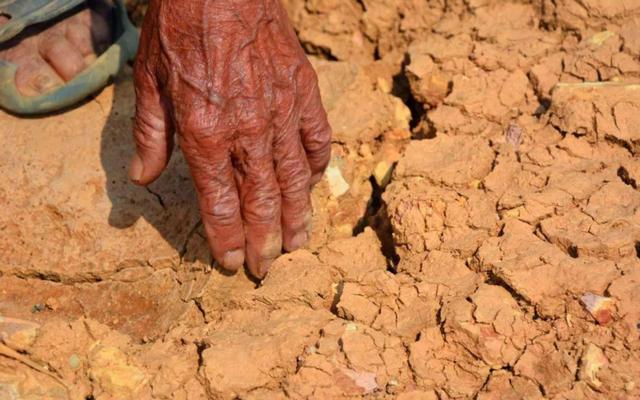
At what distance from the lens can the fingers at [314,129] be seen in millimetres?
2367

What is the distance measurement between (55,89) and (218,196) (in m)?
1.01

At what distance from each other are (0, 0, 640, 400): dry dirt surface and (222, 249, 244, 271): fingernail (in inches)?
3.5

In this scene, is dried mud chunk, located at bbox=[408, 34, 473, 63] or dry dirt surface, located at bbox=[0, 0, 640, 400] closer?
dry dirt surface, located at bbox=[0, 0, 640, 400]

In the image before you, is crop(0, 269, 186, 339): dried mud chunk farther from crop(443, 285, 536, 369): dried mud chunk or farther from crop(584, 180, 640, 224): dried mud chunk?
crop(584, 180, 640, 224): dried mud chunk

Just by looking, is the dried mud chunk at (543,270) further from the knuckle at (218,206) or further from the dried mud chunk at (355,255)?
the knuckle at (218,206)

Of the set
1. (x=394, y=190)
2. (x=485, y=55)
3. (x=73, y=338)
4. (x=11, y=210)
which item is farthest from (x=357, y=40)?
(x=73, y=338)

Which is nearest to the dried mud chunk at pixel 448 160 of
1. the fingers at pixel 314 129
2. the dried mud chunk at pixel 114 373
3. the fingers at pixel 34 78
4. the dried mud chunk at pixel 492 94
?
the dried mud chunk at pixel 492 94

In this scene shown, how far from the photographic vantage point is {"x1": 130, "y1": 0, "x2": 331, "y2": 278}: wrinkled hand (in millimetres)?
2188

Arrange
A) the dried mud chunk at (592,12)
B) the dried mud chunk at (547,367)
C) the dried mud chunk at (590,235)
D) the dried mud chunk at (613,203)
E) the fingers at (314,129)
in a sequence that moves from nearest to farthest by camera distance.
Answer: the dried mud chunk at (547,367) < the dried mud chunk at (590,235) < the dried mud chunk at (613,203) < the fingers at (314,129) < the dried mud chunk at (592,12)

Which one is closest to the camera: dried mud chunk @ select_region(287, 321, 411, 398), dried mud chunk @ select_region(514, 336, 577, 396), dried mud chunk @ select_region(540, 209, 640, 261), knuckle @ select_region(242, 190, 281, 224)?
dried mud chunk @ select_region(514, 336, 577, 396)

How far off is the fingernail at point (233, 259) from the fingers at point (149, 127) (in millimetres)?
330

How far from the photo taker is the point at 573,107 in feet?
8.16

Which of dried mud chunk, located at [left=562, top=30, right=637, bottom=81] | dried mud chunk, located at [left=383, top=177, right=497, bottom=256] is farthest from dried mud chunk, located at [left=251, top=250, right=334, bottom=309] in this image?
dried mud chunk, located at [left=562, top=30, right=637, bottom=81]

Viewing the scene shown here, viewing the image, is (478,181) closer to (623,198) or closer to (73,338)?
(623,198)
